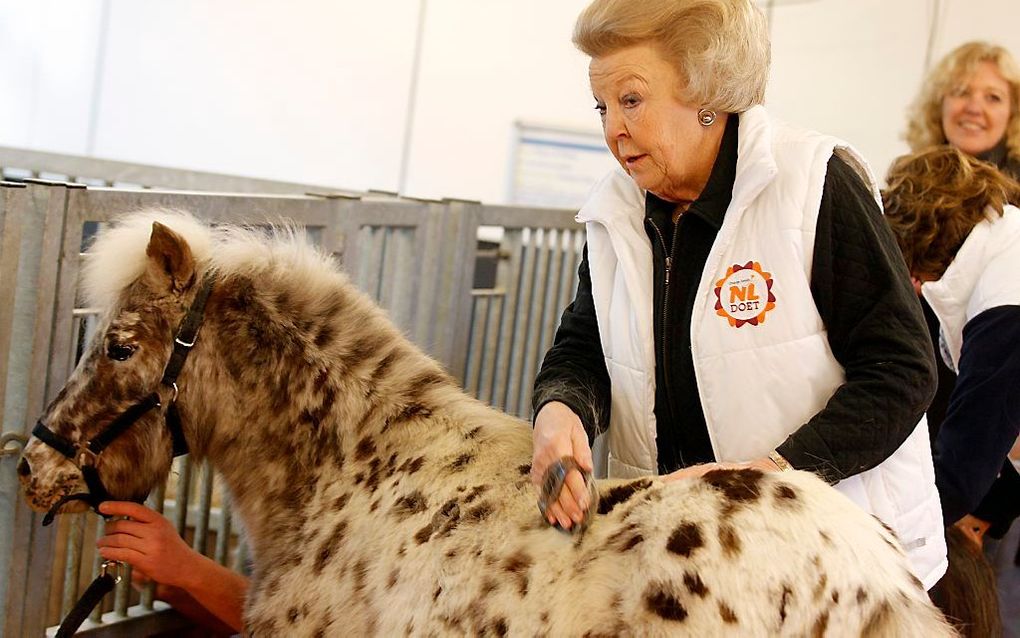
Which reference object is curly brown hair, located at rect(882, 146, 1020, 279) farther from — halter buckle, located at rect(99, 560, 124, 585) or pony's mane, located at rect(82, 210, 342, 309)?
halter buckle, located at rect(99, 560, 124, 585)

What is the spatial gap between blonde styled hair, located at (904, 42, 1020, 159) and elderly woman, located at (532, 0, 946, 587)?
5.70ft

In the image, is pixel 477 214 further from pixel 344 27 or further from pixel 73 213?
pixel 344 27

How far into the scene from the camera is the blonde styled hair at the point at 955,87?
3.31 meters

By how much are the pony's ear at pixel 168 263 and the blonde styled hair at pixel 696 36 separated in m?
0.78

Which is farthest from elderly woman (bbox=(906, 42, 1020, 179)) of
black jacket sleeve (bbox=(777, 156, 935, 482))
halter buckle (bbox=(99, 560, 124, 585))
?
halter buckle (bbox=(99, 560, 124, 585))

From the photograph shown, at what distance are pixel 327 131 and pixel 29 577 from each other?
4.49 m

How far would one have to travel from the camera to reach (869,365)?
5.63 feet

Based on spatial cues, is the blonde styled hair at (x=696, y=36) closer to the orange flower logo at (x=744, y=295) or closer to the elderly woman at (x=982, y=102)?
the orange flower logo at (x=744, y=295)

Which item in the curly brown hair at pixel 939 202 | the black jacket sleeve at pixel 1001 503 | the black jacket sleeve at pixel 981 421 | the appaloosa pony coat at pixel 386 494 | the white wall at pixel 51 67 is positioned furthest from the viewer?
the white wall at pixel 51 67

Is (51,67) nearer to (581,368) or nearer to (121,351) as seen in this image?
(121,351)

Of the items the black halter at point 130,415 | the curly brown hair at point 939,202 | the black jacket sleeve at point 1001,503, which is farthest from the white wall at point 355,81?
the black halter at point 130,415

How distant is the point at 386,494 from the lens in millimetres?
1856

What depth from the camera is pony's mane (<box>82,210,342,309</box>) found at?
1.96 metres

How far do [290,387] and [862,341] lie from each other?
3.17 feet
